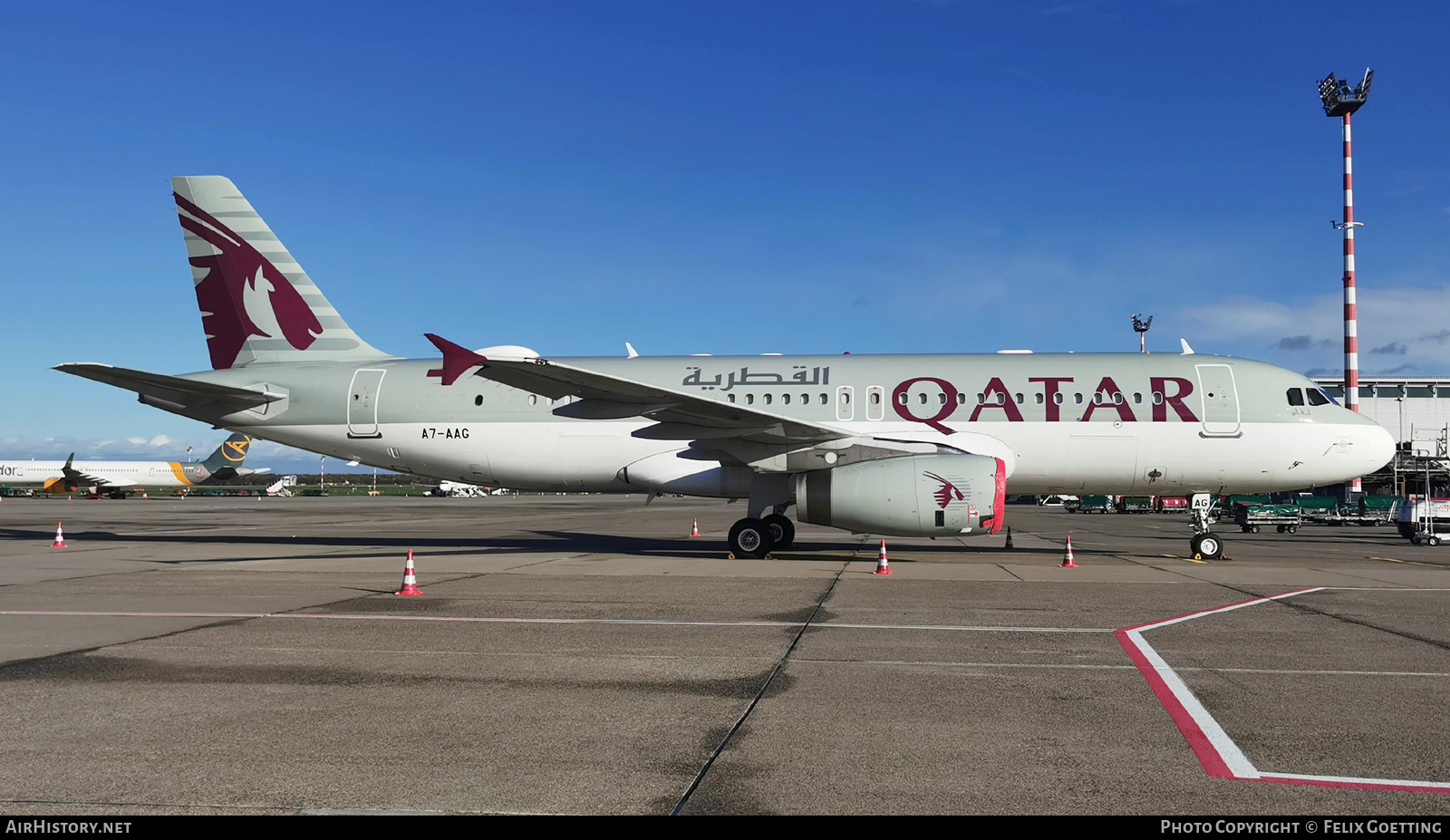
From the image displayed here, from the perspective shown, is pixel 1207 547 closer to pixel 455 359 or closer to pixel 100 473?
pixel 455 359

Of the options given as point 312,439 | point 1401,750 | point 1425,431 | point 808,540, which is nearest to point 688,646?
point 1401,750

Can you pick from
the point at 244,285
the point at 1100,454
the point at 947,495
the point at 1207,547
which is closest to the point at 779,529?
the point at 947,495

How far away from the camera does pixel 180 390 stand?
727 inches

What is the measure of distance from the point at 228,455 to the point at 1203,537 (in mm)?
80723

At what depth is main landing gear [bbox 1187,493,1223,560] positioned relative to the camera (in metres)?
18.1

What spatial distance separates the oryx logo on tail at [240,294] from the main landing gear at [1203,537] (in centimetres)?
1823

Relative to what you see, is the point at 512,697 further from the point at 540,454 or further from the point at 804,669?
the point at 540,454

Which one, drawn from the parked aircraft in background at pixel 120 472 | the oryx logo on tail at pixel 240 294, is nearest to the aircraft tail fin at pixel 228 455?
the parked aircraft in background at pixel 120 472

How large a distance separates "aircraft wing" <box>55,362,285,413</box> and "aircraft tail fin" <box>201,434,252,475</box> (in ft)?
215

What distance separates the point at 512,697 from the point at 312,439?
594 inches

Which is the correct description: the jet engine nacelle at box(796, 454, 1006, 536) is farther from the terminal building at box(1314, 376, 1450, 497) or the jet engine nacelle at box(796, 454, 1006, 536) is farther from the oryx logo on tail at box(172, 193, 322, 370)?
the terminal building at box(1314, 376, 1450, 497)

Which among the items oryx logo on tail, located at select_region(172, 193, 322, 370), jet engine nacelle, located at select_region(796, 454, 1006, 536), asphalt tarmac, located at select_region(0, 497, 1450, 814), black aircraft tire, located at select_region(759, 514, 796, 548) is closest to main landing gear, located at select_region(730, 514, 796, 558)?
black aircraft tire, located at select_region(759, 514, 796, 548)
